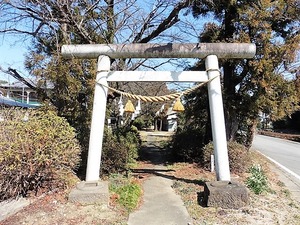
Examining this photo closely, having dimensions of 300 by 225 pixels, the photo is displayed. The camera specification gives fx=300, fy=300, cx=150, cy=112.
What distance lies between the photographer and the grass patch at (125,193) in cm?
569

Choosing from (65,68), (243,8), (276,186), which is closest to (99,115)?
(65,68)

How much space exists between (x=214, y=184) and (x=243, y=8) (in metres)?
5.73

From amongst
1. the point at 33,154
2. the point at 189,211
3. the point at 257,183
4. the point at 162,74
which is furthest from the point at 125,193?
the point at 257,183

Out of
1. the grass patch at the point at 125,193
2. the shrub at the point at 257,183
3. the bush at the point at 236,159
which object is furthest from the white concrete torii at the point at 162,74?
the bush at the point at 236,159

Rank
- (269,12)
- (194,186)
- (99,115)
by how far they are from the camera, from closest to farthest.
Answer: (99,115) < (194,186) < (269,12)

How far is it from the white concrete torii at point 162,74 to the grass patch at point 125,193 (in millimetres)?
544

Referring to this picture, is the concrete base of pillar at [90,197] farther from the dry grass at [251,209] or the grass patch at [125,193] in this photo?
the dry grass at [251,209]

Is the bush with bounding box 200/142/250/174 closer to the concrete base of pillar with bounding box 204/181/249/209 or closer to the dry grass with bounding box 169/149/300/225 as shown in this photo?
the dry grass with bounding box 169/149/300/225

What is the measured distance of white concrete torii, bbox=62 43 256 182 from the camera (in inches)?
254

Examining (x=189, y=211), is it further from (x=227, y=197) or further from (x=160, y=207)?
(x=227, y=197)

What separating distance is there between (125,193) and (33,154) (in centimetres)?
197

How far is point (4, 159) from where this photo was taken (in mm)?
5352

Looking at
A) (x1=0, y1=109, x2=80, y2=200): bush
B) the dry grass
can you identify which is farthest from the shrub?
(x1=0, y1=109, x2=80, y2=200): bush

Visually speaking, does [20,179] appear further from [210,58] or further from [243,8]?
[243,8]
